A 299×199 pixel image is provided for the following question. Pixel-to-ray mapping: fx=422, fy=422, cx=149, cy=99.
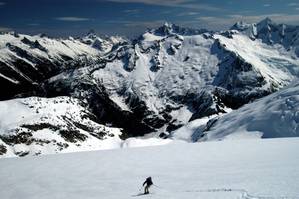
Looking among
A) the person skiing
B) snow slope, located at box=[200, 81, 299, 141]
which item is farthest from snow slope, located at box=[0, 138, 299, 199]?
snow slope, located at box=[200, 81, 299, 141]

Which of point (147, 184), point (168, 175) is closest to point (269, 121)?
point (168, 175)

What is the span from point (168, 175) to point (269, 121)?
296 ft

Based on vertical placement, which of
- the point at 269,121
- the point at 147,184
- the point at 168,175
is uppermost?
the point at 147,184

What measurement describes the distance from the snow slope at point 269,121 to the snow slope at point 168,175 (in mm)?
59583

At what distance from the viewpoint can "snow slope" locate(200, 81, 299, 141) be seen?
412ft

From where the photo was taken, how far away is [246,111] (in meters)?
162

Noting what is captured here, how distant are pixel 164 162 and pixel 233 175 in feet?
57.4

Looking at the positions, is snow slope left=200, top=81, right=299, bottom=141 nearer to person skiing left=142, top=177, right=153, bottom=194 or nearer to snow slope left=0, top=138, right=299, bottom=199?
snow slope left=0, top=138, right=299, bottom=199

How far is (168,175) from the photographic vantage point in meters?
48.9

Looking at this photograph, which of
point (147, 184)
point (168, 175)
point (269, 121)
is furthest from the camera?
point (269, 121)

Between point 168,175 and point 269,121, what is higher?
point 168,175

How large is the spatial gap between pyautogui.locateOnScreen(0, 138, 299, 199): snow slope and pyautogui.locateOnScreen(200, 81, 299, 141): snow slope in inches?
2346

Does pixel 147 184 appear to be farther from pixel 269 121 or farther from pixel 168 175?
pixel 269 121

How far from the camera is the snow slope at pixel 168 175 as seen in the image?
121 feet
